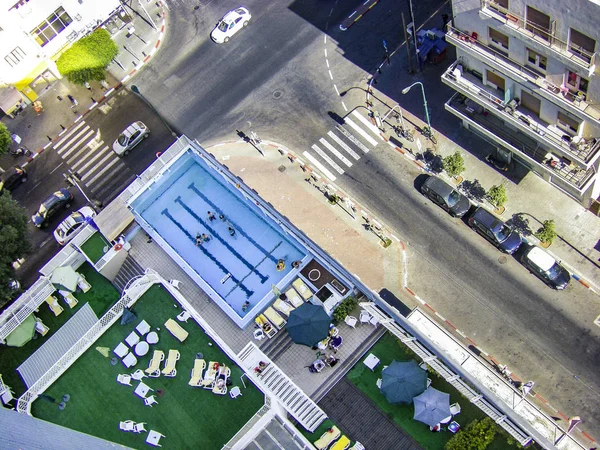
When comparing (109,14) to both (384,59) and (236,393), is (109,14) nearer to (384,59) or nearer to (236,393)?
(384,59)

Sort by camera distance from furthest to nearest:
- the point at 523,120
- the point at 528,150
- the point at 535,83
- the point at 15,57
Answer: the point at 15,57, the point at 528,150, the point at 523,120, the point at 535,83

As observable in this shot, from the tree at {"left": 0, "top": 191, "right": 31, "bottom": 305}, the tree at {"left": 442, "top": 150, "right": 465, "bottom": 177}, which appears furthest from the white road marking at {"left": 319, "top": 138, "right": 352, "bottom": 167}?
the tree at {"left": 0, "top": 191, "right": 31, "bottom": 305}

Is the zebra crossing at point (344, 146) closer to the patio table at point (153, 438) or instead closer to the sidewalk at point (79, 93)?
the sidewalk at point (79, 93)

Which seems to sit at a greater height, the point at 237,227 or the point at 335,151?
the point at 335,151

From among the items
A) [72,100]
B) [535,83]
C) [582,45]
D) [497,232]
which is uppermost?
[582,45]

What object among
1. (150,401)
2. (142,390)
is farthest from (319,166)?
(150,401)

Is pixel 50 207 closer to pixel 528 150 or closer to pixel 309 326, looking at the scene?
pixel 309 326

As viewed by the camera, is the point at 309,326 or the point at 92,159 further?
the point at 92,159

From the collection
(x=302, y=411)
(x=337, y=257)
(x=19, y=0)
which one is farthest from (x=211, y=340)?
(x=19, y=0)
